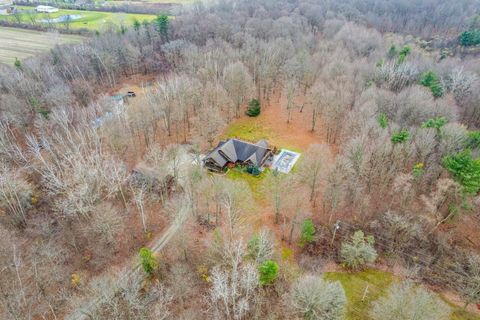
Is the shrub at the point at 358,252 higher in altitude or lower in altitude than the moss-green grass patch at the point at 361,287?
higher

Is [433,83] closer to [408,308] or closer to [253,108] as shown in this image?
[253,108]

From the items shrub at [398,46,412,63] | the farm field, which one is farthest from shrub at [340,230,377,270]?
the farm field

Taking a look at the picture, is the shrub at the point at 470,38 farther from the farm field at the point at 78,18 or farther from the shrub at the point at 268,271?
the farm field at the point at 78,18

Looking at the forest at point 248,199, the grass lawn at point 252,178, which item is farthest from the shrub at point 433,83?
the grass lawn at point 252,178

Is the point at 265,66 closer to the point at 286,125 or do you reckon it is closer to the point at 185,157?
the point at 286,125

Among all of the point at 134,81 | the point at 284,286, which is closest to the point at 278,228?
the point at 284,286

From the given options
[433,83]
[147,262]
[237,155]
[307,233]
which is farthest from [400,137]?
[147,262]

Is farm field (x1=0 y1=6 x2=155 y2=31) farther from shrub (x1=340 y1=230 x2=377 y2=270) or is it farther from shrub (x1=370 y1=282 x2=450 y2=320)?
shrub (x1=370 y1=282 x2=450 y2=320)

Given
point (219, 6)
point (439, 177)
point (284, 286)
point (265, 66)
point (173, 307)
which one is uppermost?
point (219, 6)
